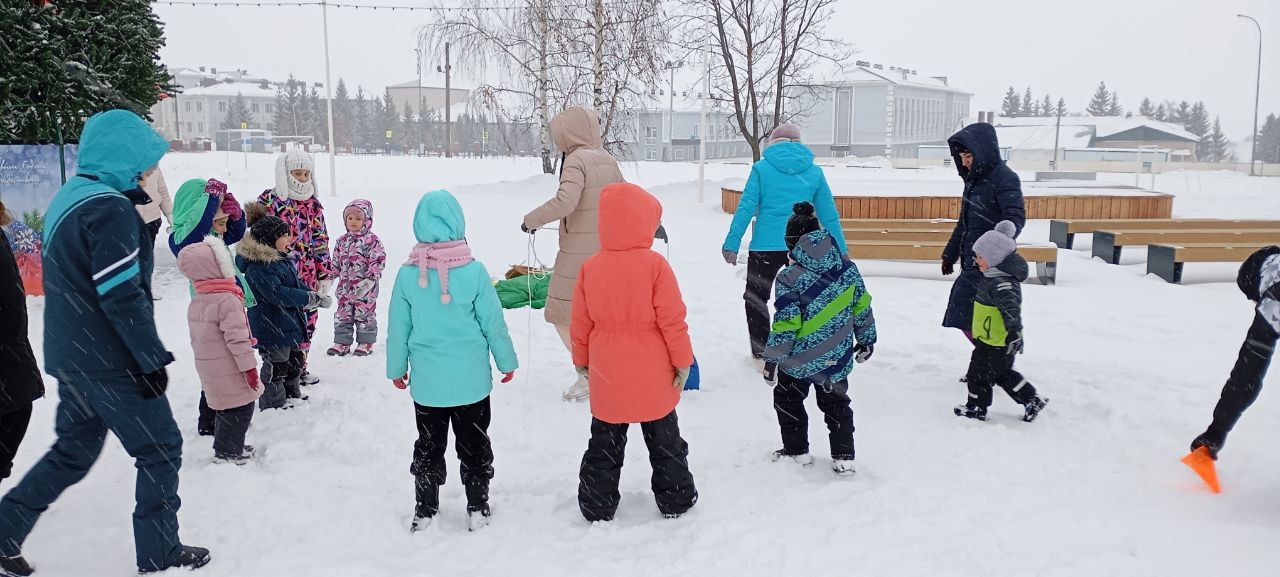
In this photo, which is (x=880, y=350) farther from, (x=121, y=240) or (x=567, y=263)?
(x=121, y=240)

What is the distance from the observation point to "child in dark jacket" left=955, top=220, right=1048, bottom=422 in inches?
205

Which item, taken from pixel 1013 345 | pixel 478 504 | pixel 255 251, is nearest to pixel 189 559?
pixel 478 504

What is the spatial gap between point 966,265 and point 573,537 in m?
3.50

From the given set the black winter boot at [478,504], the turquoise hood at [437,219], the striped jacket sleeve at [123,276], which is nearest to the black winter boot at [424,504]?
the black winter boot at [478,504]

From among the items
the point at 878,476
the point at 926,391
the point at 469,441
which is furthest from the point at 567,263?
the point at 926,391

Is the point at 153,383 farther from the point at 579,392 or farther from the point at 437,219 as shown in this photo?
the point at 579,392

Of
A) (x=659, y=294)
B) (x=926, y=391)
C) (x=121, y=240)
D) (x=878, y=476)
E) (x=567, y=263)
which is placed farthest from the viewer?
(x=926, y=391)

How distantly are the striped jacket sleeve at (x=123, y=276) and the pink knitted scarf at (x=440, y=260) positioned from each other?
1082 millimetres

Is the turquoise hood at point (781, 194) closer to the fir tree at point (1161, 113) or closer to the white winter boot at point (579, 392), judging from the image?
the white winter boot at point (579, 392)

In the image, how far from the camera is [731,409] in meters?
5.75

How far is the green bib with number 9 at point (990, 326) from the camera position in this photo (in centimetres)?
525

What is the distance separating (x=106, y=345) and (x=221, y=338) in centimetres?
153

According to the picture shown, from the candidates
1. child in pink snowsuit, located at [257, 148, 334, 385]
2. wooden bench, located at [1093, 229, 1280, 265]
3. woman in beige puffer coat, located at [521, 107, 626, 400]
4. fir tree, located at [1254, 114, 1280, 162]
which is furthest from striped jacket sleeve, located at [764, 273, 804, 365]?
fir tree, located at [1254, 114, 1280, 162]

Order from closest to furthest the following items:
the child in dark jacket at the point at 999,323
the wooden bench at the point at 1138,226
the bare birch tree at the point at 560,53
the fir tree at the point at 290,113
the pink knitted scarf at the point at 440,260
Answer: the pink knitted scarf at the point at 440,260
the child in dark jacket at the point at 999,323
the wooden bench at the point at 1138,226
the bare birch tree at the point at 560,53
the fir tree at the point at 290,113
